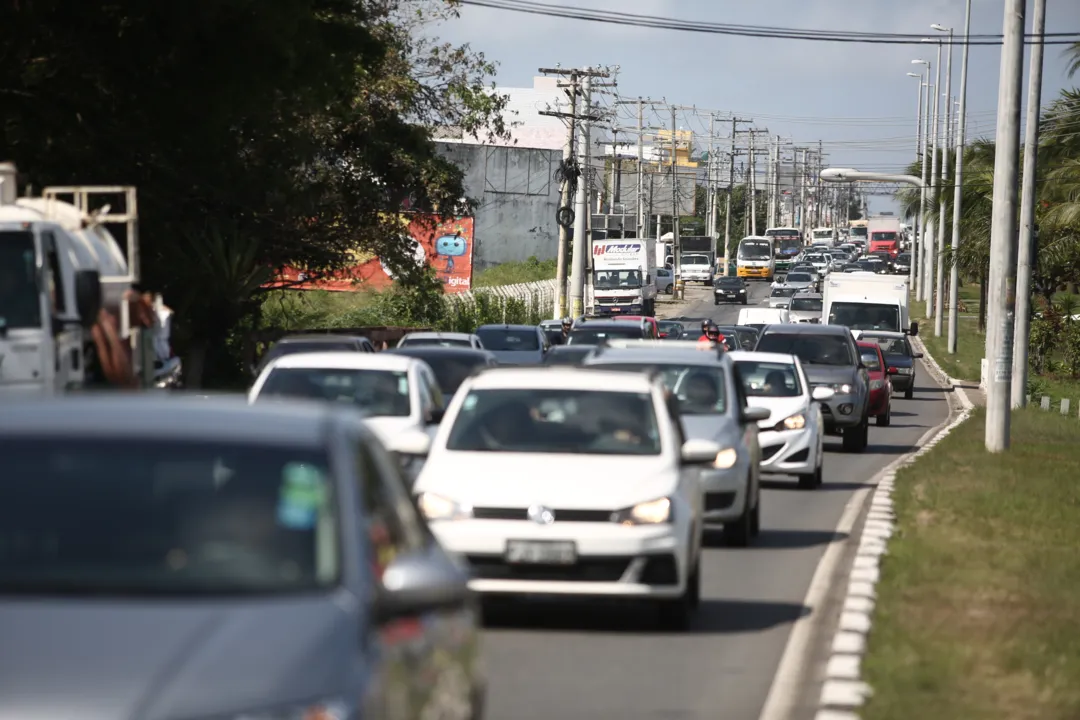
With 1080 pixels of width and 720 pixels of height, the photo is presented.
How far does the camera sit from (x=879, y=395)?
35.5m

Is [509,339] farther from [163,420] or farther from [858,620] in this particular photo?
[163,420]

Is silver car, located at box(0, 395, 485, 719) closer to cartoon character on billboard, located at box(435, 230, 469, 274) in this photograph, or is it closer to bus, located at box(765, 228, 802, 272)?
cartoon character on billboard, located at box(435, 230, 469, 274)

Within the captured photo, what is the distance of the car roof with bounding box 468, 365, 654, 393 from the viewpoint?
1265 centimetres

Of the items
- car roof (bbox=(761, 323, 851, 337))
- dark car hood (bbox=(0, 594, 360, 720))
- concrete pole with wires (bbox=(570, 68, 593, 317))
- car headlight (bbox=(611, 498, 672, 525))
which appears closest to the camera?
dark car hood (bbox=(0, 594, 360, 720))

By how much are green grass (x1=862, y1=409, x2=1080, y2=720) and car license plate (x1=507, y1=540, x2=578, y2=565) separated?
1823mm

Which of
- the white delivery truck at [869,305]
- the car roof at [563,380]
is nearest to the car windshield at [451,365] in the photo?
the car roof at [563,380]

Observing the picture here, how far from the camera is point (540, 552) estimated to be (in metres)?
11.0

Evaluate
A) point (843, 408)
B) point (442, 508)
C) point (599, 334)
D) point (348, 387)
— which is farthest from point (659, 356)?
point (599, 334)

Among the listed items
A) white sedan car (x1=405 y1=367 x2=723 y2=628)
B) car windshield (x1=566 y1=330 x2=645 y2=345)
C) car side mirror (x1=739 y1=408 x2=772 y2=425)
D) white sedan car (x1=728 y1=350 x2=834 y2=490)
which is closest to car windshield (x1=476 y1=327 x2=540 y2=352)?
car windshield (x1=566 y1=330 x2=645 y2=345)

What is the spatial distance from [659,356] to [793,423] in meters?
5.02

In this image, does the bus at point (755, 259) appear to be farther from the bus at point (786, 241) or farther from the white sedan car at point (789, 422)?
the white sedan car at point (789, 422)

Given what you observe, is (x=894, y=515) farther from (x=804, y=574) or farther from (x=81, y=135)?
(x=81, y=135)

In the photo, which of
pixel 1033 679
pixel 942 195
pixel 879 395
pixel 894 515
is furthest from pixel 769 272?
pixel 1033 679

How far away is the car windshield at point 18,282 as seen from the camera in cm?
1603
